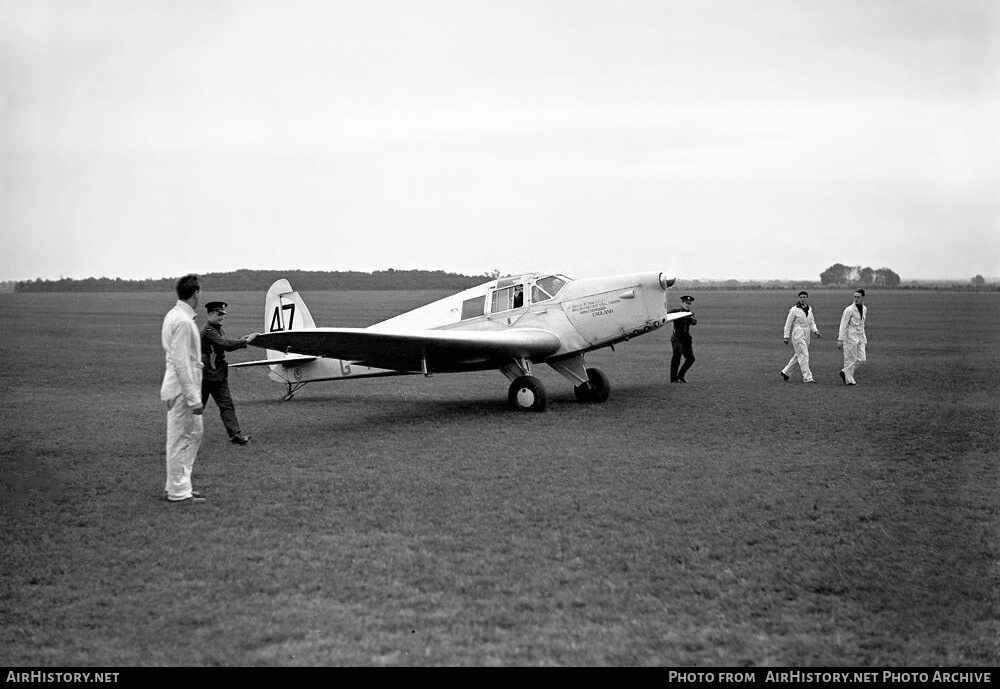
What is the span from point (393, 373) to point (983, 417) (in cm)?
948

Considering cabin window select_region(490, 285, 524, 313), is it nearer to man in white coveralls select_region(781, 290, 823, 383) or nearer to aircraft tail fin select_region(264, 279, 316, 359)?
aircraft tail fin select_region(264, 279, 316, 359)

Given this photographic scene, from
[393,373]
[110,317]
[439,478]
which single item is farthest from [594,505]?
[110,317]

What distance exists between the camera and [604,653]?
415cm

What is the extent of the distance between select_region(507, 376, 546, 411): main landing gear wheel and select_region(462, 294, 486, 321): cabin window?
5.72ft

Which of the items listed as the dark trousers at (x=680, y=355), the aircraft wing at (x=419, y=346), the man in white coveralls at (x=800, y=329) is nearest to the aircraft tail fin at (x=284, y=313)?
the aircraft wing at (x=419, y=346)

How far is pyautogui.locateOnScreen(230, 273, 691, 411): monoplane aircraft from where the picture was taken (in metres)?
13.1

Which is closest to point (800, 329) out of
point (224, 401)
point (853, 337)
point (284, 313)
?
point (853, 337)

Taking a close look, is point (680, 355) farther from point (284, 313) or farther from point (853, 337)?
point (284, 313)

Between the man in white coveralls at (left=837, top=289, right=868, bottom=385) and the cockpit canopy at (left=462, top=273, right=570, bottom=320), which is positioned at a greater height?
the cockpit canopy at (left=462, top=273, right=570, bottom=320)

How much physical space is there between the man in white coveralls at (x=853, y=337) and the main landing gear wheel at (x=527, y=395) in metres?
7.30

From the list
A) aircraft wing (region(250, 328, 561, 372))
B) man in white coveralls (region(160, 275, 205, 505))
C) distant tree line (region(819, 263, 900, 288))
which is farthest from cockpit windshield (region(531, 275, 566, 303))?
distant tree line (region(819, 263, 900, 288))

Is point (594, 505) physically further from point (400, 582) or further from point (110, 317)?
point (110, 317)

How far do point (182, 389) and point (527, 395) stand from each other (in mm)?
6903

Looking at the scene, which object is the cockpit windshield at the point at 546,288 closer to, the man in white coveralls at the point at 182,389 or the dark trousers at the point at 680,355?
the dark trousers at the point at 680,355
